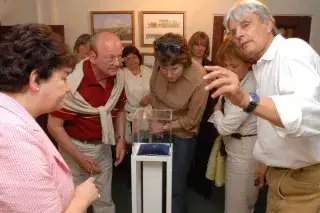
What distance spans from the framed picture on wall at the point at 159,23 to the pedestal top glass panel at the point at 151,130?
2.13 m

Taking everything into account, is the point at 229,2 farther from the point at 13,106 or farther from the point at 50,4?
the point at 13,106

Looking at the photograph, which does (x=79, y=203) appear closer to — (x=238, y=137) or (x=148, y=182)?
(x=148, y=182)

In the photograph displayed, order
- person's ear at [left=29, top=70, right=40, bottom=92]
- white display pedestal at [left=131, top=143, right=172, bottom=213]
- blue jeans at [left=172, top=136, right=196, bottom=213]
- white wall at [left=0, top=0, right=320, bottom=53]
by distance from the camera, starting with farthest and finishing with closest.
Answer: white wall at [left=0, top=0, right=320, bottom=53] < blue jeans at [left=172, top=136, right=196, bottom=213] < white display pedestal at [left=131, top=143, right=172, bottom=213] < person's ear at [left=29, top=70, right=40, bottom=92]

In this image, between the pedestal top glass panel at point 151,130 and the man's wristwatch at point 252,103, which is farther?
Result: the pedestal top glass panel at point 151,130

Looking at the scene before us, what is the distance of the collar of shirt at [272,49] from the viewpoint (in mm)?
1292

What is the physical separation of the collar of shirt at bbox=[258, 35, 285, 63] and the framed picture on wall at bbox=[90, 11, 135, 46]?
106 inches

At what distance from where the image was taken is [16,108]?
89 centimetres

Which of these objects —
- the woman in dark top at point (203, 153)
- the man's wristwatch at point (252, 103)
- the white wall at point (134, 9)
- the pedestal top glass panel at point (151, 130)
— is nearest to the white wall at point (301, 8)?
the white wall at point (134, 9)

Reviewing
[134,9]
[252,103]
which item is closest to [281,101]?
[252,103]

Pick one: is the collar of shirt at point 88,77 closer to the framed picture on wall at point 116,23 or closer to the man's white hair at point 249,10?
the man's white hair at point 249,10

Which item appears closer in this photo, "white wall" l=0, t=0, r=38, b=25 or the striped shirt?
the striped shirt

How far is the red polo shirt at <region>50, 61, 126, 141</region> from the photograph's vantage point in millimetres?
→ 1834

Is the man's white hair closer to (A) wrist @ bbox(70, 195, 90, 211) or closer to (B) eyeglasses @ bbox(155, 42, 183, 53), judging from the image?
(B) eyeglasses @ bbox(155, 42, 183, 53)

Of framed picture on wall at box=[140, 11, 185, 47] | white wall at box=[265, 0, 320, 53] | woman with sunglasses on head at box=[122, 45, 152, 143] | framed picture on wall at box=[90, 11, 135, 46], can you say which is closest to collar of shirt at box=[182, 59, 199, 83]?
woman with sunglasses on head at box=[122, 45, 152, 143]
